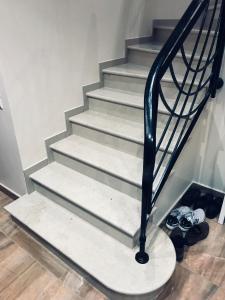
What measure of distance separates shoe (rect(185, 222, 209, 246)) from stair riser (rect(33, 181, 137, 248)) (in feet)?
1.67

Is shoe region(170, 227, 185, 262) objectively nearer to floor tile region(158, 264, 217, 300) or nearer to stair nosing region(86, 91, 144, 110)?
floor tile region(158, 264, 217, 300)

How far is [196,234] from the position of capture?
1892 mm

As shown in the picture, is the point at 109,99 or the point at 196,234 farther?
the point at 109,99

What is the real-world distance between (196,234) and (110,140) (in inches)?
39.4

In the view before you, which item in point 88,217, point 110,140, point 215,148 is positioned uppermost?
point 110,140

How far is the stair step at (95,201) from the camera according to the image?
63.2 inches

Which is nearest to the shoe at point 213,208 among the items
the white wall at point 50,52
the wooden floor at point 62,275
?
the wooden floor at point 62,275

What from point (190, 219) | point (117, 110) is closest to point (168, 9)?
point (117, 110)

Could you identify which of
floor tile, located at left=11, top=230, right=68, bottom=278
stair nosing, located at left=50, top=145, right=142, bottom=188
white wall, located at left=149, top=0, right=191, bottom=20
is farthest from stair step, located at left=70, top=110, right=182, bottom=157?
white wall, located at left=149, top=0, right=191, bottom=20

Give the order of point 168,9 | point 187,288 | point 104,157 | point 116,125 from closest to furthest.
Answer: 1. point 187,288
2. point 104,157
3. point 116,125
4. point 168,9

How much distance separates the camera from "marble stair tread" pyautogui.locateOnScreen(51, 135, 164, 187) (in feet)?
5.82

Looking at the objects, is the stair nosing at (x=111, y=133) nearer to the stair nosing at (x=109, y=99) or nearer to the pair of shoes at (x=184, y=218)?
the stair nosing at (x=109, y=99)

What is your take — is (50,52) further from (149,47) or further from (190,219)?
(190,219)

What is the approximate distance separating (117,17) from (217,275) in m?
2.30
